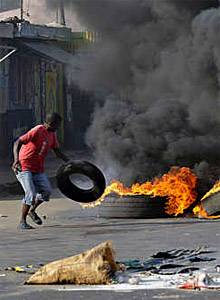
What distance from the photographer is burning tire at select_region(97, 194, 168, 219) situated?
1322cm

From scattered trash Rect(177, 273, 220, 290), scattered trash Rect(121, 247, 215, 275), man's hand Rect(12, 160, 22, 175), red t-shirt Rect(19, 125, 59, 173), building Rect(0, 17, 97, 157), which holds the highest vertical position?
building Rect(0, 17, 97, 157)

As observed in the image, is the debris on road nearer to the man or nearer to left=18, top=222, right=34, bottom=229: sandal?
left=18, top=222, right=34, bottom=229: sandal

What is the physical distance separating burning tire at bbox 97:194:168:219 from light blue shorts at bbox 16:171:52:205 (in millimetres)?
1455

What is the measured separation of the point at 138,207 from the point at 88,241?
2.91m

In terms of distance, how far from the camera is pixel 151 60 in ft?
60.3

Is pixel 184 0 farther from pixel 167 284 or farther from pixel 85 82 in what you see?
pixel 167 284

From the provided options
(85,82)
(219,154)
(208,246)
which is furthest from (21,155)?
(85,82)

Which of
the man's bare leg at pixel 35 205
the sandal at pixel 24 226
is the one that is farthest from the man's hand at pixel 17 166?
the sandal at pixel 24 226

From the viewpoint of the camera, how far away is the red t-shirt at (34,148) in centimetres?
1228

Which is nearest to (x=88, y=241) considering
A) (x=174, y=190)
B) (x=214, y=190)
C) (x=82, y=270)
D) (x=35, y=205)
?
(x=35, y=205)

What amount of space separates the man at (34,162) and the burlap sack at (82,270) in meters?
4.69

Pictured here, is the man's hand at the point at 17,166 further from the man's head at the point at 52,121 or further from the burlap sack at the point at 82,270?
the burlap sack at the point at 82,270

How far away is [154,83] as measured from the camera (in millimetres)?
17984

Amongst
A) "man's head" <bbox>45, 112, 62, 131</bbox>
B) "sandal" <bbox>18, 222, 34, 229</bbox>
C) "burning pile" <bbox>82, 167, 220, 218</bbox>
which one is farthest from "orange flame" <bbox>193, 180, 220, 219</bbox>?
"sandal" <bbox>18, 222, 34, 229</bbox>
